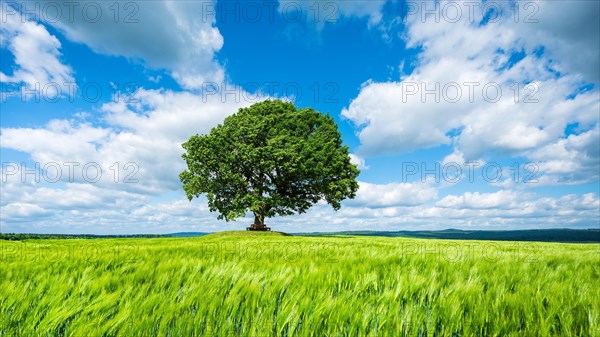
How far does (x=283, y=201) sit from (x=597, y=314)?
30.0 metres

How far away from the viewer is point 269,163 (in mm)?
27828

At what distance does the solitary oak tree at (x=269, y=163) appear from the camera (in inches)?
1131

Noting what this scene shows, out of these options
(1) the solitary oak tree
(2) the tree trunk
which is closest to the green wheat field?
(1) the solitary oak tree

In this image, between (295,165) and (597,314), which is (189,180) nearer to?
(295,165)

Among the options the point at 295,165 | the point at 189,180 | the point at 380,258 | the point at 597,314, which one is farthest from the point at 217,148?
the point at 597,314

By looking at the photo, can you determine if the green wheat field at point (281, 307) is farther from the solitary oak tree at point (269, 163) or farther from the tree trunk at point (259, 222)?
the tree trunk at point (259, 222)

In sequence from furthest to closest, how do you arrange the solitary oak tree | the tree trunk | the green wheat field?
the tree trunk → the solitary oak tree → the green wheat field

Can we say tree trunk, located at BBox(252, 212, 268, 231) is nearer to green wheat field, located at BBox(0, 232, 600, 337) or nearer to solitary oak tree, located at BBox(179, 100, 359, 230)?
solitary oak tree, located at BBox(179, 100, 359, 230)

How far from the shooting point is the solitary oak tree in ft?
94.3

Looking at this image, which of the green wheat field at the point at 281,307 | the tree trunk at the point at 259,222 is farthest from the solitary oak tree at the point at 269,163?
the green wheat field at the point at 281,307

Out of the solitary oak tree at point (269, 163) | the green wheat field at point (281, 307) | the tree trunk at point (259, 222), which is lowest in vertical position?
the tree trunk at point (259, 222)

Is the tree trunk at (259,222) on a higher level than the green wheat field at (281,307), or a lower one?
lower

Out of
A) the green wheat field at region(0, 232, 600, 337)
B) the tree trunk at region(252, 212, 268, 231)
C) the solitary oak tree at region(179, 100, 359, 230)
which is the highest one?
the solitary oak tree at region(179, 100, 359, 230)

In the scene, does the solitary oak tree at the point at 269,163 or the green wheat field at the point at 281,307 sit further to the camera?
the solitary oak tree at the point at 269,163
